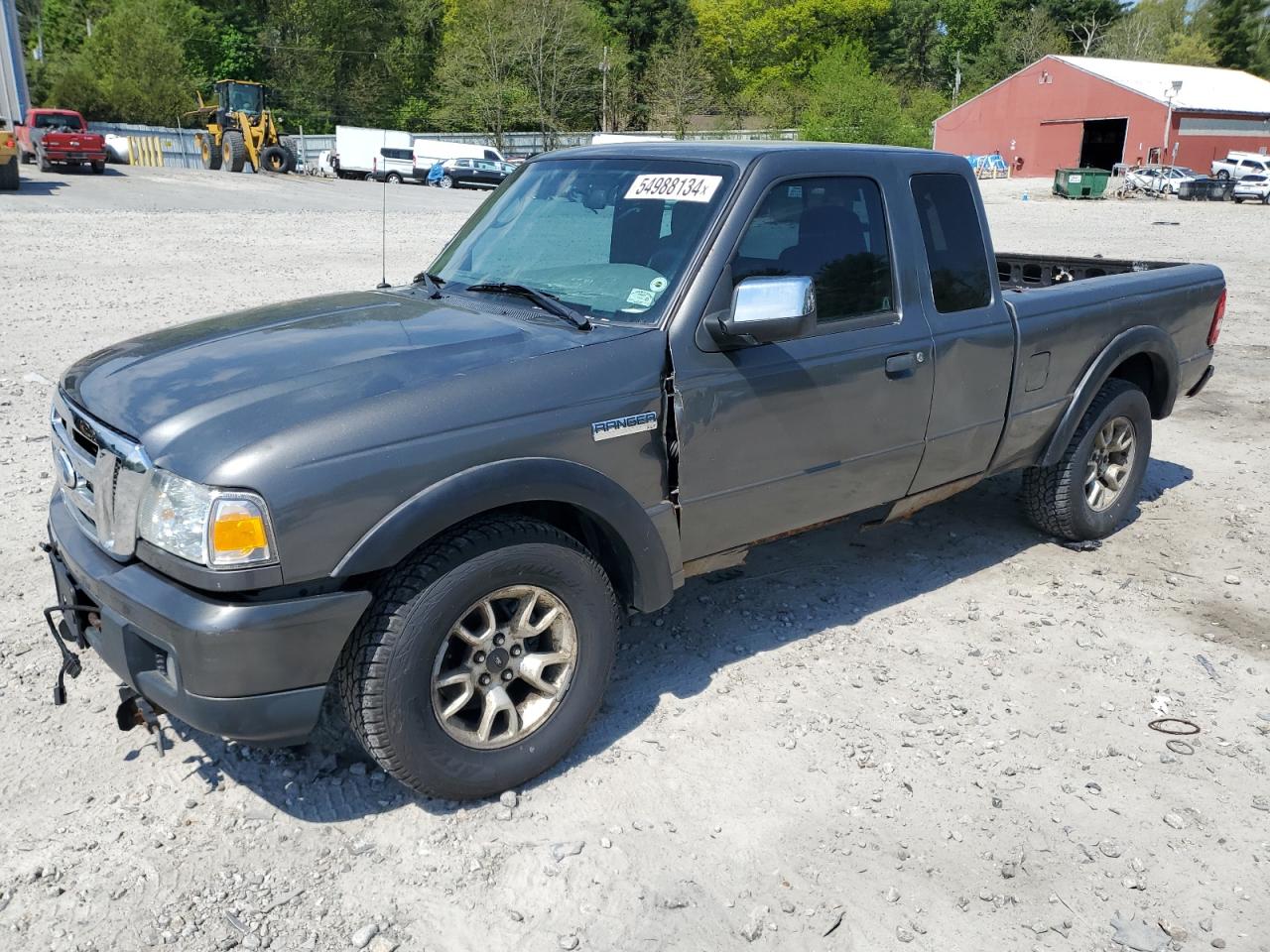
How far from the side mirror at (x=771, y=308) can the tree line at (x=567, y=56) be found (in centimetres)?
5752

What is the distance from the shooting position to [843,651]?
4.49m

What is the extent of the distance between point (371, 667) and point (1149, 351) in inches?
174

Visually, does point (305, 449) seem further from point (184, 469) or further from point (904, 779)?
point (904, 779)

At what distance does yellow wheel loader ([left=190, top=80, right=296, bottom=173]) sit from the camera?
134 feet

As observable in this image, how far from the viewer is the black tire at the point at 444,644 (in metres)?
3.06

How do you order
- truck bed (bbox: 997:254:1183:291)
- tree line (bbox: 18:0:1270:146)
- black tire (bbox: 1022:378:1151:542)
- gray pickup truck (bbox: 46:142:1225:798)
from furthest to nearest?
tree line (bbox: 18:0:1270:146)
truck bed (bbox: 997:254:1183:291)
black tire (bbox: 1022:378:1151:542)
gray pickup truck (bbox: 46:142:1225:798)

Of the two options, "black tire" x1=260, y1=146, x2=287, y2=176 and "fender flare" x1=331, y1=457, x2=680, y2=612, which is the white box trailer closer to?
"black tire" x1=260, y1=146, x2=287, y2=176

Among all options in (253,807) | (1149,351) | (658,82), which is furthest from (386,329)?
(658,82)

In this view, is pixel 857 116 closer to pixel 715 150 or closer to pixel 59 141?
pixel 59 141

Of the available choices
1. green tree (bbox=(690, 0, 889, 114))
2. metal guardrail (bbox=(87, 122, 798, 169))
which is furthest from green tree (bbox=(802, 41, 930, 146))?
green tree (bbox=(690, 0, 889, 114))

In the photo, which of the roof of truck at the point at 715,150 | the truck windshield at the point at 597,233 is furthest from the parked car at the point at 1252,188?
the truck windshield at the point at 597,233

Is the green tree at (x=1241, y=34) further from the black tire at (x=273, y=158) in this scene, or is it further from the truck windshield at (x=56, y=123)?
the truck windshield at (x=56, y=123)

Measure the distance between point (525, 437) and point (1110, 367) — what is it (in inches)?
136

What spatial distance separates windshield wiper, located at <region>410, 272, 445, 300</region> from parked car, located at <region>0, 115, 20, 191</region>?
1083 inches
